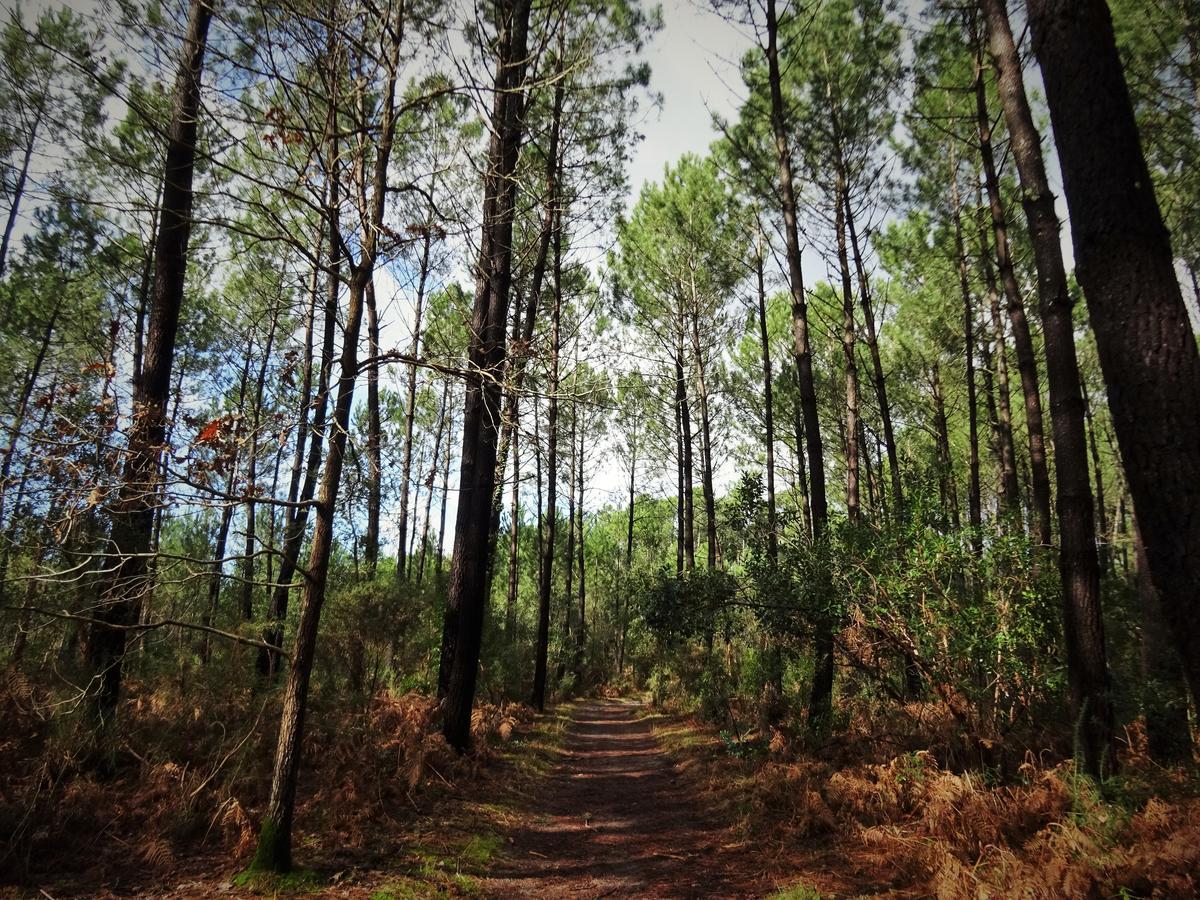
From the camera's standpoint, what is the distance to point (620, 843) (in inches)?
216

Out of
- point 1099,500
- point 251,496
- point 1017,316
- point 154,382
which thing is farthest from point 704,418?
point 1099,500

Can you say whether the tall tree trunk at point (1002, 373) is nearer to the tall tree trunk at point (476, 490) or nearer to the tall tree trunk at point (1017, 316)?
the tall tree trunk at point (1017, 316)

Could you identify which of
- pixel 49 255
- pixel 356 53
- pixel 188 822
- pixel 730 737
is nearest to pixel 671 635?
pixel 730 737

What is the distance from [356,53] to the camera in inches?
156

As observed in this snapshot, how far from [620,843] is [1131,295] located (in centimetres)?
581

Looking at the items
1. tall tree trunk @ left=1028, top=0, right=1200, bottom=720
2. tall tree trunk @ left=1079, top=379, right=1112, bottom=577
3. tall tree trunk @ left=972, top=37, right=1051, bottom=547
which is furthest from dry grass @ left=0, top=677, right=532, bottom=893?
tall tree trunk @ left=972, top=37, right=1051, bottom=547

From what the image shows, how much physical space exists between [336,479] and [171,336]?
4.27 meters

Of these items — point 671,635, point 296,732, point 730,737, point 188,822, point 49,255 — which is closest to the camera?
point 296,732

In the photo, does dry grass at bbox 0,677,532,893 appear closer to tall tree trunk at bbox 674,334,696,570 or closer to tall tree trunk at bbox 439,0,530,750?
tall tree trunk at bbox 439,0,530,750

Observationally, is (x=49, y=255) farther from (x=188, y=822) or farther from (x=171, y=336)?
(x=188, y=822)

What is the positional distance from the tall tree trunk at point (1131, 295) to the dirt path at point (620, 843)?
11.5 feet

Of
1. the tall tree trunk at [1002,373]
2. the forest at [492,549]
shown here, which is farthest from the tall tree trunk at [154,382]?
the tall tree trunk at [1002,373]

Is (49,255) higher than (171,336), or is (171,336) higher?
(49,255)

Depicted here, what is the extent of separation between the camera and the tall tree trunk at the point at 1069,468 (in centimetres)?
451
